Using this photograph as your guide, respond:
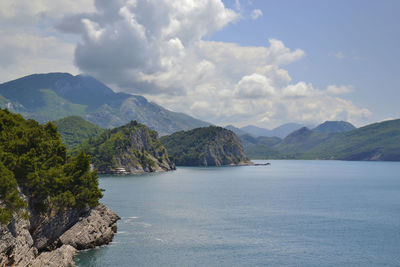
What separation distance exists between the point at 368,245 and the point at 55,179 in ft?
258

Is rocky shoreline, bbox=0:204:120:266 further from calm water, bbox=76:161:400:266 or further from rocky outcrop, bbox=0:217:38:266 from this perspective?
calm water, bbox=76:161:400:266

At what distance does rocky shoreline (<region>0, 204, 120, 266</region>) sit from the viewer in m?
63.9

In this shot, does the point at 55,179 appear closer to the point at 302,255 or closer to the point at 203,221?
the point at 203,221

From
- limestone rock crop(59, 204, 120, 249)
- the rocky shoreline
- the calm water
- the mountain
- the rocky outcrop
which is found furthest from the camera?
limestone rock crop(59, 204, 120, 249)

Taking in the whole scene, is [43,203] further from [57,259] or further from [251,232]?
[251,232]

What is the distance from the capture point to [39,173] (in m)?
81.0

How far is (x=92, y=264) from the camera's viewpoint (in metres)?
71.8

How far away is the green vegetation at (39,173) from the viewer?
68394 millimetres

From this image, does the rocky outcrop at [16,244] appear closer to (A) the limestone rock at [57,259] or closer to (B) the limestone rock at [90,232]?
(A) the limestone rock at [57,259]

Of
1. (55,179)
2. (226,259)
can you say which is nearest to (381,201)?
(226,259)

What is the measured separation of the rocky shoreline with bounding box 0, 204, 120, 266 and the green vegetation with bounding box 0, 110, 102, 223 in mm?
2749

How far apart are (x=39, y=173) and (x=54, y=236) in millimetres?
15081

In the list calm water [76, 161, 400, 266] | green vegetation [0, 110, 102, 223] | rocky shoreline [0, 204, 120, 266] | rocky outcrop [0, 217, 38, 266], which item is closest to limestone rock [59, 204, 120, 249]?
rocky shoreline [0, 204, 120, 266]

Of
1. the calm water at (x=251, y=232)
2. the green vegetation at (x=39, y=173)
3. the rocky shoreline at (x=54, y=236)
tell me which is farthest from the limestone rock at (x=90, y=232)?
the green vegetation at (x=39, y=173)
